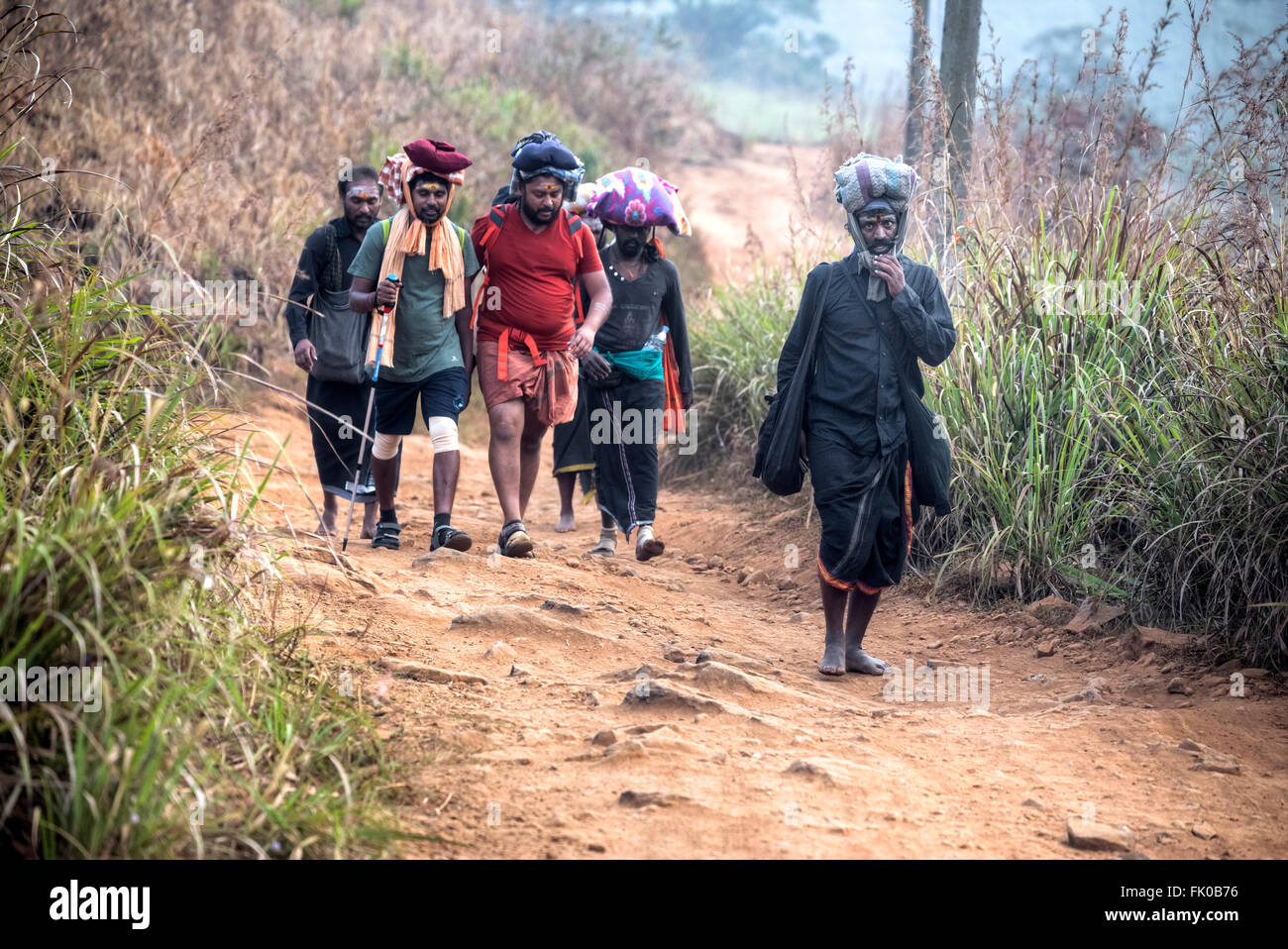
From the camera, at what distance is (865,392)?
4715 mm

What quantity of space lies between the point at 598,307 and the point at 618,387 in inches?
24.8

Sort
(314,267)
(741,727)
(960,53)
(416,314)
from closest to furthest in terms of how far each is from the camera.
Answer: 1. (741,727)
2. (416,314)
3. (314,267)
4. (960,53)

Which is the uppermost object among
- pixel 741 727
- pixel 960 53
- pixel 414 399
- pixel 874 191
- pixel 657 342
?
pixel 960 53

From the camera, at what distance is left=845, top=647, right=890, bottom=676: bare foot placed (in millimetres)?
4797

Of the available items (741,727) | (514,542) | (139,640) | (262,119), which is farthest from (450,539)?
(262,119)

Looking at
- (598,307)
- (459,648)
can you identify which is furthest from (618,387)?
(459,648)

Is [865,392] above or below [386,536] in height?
above

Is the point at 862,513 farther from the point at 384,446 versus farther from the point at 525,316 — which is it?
the point at 384,446

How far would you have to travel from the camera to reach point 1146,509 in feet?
16.3

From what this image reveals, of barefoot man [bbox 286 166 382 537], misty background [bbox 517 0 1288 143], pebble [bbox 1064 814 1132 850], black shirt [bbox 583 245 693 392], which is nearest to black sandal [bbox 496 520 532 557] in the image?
barefoot man [bbox 286 166 382 537]

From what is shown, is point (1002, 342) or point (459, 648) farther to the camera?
point (1002, 342)

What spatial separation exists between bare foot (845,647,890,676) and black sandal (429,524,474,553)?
6.60 ft

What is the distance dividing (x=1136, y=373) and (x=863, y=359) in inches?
66.0
